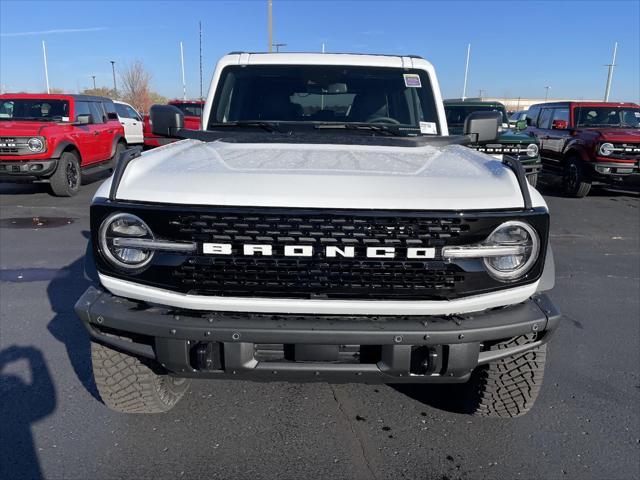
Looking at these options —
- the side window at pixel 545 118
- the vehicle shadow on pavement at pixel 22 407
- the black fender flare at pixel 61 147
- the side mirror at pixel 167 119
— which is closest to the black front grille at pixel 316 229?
the vehicle shadow on pavement at pixel 22 407

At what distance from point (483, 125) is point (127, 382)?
279 cm

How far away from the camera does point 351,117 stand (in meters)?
3.63

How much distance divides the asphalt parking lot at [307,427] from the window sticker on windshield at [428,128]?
1.76 meters

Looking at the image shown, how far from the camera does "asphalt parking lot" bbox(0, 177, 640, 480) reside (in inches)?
96.5

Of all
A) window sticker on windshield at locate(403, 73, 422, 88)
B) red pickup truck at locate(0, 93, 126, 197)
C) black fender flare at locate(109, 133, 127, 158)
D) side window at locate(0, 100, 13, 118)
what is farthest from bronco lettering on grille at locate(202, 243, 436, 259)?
black fender flare at locate(109, 133, 127, 158)

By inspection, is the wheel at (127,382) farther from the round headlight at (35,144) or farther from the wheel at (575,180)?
the wheel at (575,180)

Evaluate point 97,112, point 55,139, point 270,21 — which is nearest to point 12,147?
point 55,139

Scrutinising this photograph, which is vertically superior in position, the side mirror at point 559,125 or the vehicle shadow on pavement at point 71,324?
the side mirror at point 559,125

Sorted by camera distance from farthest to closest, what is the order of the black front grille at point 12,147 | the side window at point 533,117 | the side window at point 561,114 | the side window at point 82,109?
the side window at point 533,117 < the side window at point 561,114 < the side window at point 82,109 < the black front grille at point 12,147

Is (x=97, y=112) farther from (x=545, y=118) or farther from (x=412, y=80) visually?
(x=545, y=118)

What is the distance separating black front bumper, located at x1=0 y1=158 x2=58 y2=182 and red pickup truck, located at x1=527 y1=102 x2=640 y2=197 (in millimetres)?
10140

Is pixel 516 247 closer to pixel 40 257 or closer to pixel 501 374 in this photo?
pixel 501 374

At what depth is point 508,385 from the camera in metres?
2.63

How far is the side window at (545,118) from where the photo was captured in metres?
11.8
